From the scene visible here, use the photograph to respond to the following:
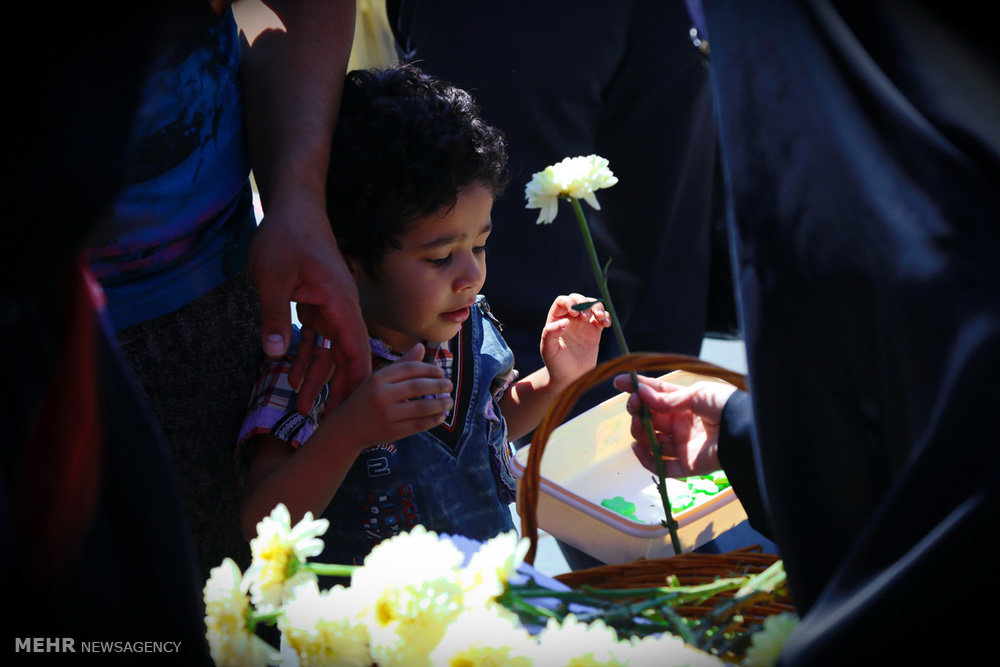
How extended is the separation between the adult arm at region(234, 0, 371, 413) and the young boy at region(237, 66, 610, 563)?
55mm

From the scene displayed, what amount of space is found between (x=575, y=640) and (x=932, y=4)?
1.37 ft

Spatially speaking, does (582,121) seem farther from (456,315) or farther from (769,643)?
(769,643)

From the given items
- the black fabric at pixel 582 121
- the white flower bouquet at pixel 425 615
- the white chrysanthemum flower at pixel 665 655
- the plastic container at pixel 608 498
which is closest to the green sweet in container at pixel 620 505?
the plastic container at pixel 608 498

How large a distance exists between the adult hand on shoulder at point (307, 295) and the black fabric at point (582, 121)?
0.98m

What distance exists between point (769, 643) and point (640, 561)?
28 centimetres

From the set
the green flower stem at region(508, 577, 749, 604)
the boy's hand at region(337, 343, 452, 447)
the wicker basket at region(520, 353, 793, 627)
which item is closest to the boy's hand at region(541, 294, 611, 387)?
the boy's hand at region(337, 343, 452, 447)

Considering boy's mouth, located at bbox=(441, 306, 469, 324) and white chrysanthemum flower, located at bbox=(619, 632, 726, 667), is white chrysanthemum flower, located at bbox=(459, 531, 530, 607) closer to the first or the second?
white chrysanthemum flower, located at bbox=(619, 632, 726, 667)

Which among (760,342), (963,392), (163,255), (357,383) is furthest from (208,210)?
(963,392)

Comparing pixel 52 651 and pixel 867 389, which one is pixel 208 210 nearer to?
pixel 52 651

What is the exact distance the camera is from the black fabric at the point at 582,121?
1940 millimetres

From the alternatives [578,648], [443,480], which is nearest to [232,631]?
[578,648]

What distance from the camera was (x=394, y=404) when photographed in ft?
3.31

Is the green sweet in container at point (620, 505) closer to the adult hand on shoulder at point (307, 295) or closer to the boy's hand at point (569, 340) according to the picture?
→ the boy's hand at point (569, 340)

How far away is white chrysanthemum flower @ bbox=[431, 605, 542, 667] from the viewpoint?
496 millimetres
